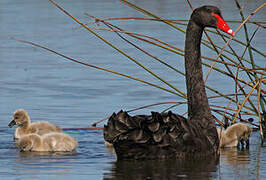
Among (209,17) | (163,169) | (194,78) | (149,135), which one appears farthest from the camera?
(194,78)

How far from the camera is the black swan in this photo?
6.29 m

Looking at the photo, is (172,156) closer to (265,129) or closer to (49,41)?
(265,129)

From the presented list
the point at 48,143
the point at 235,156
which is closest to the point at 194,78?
the point at 235,156

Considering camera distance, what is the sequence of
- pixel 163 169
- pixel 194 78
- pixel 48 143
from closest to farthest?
pixel 163 169 → pixel 194 78 → pixel 48 143

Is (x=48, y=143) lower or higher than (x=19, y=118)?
lower

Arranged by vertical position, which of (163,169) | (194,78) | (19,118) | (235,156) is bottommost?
(163,169)

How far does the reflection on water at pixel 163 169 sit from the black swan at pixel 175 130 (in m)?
0.09

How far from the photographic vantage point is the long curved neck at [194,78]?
7000 millimetres

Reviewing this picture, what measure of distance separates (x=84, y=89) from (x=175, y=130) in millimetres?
3705

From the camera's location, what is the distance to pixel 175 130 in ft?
21.0

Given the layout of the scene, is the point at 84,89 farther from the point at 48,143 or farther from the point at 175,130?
the point at 175,130

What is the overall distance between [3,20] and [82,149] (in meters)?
10.5

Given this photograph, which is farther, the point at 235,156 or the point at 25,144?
the point at 25,144

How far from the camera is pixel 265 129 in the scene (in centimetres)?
778
